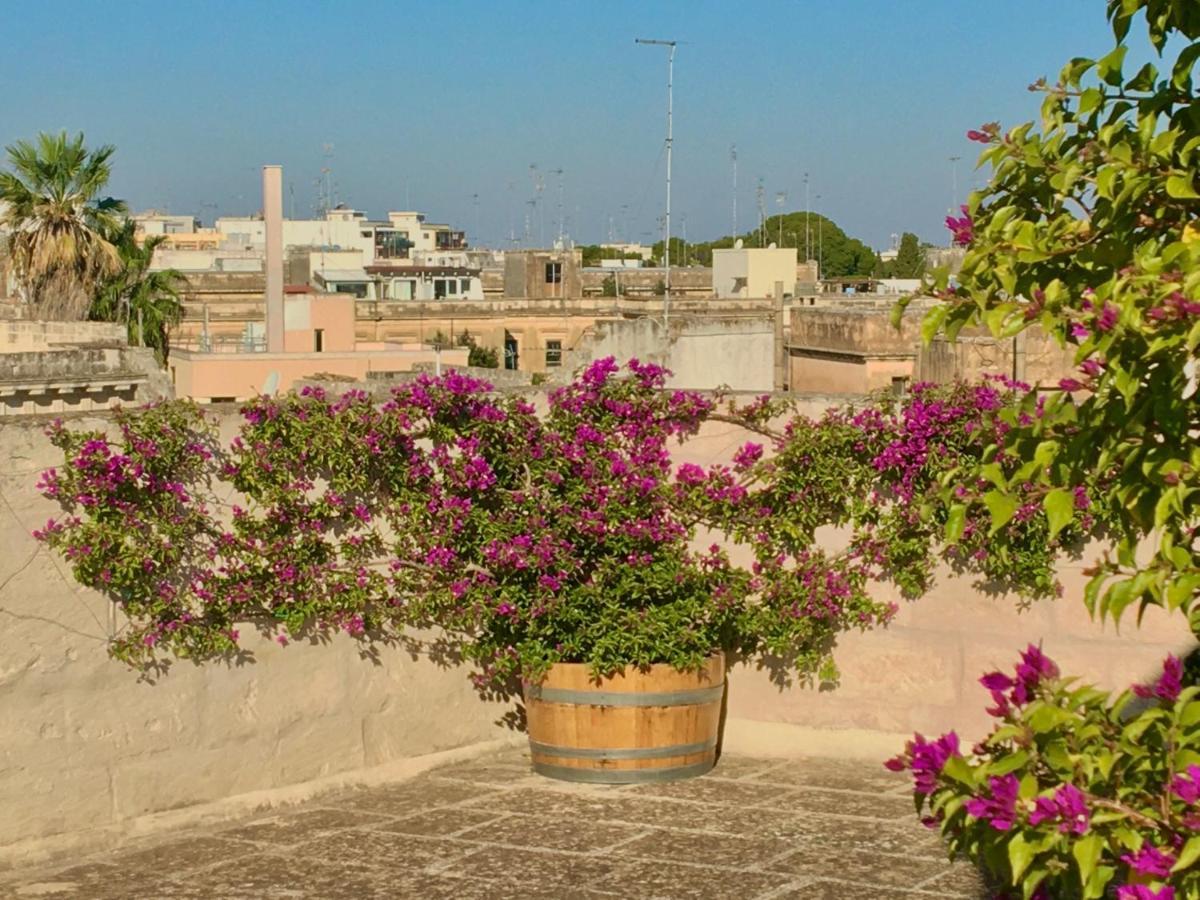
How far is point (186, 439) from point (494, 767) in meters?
2.13

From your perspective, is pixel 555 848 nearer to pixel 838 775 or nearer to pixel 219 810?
pixel 219 810

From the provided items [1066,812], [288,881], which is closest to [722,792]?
[288,881]

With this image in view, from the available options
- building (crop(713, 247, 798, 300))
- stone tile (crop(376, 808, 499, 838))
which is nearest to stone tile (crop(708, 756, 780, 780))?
stone tile (crop(376, 808, 499, 838))

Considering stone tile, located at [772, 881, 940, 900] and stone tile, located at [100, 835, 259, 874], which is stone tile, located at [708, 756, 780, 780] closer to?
stone tile, located at [772, 881, 940, 900]

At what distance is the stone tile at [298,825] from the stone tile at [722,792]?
47.5 inches

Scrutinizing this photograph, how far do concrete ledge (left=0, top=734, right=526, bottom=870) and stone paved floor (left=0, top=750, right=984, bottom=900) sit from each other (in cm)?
6

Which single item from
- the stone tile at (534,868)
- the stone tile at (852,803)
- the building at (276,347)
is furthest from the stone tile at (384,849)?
the building at (276,347)

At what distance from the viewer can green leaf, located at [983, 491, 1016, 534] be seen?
11.5 feet

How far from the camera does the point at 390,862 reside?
23.7 ft

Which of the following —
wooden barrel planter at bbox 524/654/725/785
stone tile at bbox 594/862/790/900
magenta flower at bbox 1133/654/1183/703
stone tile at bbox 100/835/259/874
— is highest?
magenta flower at bbox 1133/654/1183/703

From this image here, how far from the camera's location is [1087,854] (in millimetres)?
3131

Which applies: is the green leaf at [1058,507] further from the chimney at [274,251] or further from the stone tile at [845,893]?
the chimney at [274,251]

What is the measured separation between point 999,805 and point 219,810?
17.3 ft

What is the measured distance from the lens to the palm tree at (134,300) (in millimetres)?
36406
